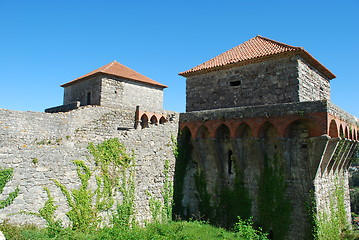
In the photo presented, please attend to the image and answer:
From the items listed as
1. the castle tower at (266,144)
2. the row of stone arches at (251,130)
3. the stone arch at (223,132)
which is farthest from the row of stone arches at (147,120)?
the stone arch at (223,132)

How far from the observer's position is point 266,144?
11.0 metres

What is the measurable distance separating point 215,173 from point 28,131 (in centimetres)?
918

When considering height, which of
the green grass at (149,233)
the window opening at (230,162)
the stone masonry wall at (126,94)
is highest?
the stone masonry wall at (126,94)

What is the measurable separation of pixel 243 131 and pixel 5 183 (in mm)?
8710

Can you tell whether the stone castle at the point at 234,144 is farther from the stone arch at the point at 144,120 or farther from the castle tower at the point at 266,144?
the stone arch at the point at 144,120

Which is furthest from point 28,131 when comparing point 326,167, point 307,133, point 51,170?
point 326,167

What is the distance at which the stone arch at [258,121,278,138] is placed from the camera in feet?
35.2

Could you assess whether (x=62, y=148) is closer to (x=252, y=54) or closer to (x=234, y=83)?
(x=234, y=83)

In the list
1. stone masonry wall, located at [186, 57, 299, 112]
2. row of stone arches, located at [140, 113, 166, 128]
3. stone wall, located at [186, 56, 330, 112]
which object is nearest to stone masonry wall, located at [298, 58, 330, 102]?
stone wall, located at [186, 56, 330, 112]

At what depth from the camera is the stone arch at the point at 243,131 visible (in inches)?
446

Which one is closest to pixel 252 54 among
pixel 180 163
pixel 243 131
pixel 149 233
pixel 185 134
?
pixel 243 131

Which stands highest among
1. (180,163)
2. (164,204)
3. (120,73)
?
(120,73)

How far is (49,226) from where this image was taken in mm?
7930

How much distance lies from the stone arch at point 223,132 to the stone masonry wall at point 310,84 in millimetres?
3353
